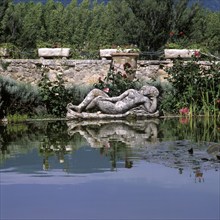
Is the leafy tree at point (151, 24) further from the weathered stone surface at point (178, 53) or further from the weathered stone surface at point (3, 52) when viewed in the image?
the weathered stone surface at point (3, 52)

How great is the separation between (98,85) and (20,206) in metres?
13.0

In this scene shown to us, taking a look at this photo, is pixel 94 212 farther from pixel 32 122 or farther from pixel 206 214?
pixel 32 122

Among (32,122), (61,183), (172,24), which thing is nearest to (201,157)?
(61,183)

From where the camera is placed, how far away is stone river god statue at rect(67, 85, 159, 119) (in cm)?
1944

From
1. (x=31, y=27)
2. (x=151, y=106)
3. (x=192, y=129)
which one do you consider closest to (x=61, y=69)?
(x=151, y=106)

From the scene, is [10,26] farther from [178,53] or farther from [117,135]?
[117,135]

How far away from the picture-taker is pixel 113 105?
1945cm

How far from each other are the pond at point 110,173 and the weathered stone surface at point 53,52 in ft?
19.9

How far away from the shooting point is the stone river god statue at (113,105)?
19438mm

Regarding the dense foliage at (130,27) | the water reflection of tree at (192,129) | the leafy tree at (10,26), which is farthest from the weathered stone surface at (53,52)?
the leafy tree at (10,26)

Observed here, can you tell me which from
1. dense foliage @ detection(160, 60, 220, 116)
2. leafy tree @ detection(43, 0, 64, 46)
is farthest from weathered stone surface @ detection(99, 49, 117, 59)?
leafy tree @ detection(43, 0, 64, 46)

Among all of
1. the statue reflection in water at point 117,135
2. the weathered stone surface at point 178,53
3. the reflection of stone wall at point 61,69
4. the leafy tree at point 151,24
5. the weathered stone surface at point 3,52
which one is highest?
the leafy tree at point 151,24

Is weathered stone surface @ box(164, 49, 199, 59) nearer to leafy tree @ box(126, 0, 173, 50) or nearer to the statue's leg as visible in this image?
the statue's leg

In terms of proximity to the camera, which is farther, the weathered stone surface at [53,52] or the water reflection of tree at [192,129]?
the weathered stone surface at [53,52]
